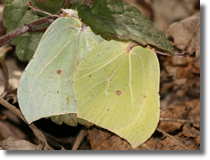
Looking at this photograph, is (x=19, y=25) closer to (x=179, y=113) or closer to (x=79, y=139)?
(x=79, y=139)

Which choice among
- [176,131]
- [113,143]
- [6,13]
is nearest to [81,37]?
[6,13]

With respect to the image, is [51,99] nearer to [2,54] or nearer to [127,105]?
[127,105]

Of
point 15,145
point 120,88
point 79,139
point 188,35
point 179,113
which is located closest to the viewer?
point 120,88

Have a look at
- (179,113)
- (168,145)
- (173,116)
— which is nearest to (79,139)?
(168,145)

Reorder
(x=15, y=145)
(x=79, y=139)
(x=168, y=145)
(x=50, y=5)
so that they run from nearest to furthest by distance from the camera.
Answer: (x=15, y=145) < (x=50, y=5) < (x=168, y=145) < (x=79, y=139)

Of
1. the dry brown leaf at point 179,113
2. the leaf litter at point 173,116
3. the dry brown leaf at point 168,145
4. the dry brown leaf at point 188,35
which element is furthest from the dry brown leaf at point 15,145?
the dry brown leaf at point 188,35

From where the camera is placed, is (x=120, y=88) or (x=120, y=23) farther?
(x=120, y=88)

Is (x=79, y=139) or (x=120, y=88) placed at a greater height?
(x=120, y=88)

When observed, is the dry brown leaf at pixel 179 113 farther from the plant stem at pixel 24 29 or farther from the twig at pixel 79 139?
the plant stem at pixel 24 29

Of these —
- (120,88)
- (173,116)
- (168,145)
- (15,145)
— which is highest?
(120,88)
